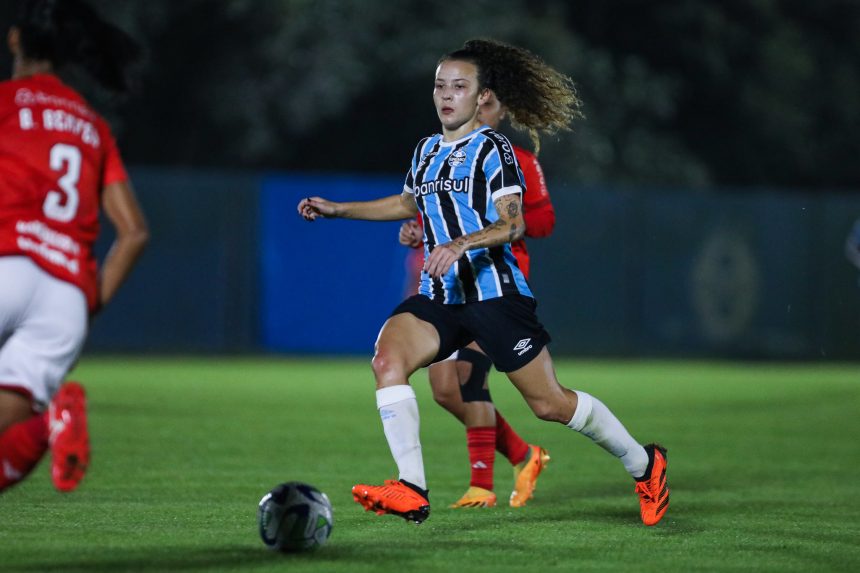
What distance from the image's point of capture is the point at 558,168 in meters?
29.5

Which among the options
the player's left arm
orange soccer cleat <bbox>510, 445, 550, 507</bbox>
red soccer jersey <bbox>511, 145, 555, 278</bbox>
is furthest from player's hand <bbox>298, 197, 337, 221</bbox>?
orange soccer cleat <bbox>510, 445, 550, 507</bbox>

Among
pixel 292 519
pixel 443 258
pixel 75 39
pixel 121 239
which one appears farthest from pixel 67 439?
pixel 443 258

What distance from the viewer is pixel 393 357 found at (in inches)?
280

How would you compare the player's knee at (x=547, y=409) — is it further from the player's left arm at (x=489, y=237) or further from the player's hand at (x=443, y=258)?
the player's hand at (x=443, y=258)

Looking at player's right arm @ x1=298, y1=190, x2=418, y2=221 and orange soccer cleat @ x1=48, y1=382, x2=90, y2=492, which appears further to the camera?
player's right arm @ x1=298, y1=190, x2=418, y2=221

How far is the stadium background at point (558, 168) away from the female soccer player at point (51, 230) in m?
17.3

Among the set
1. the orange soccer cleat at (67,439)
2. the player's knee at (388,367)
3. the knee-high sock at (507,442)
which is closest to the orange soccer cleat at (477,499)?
the knee-high sock at (507,442)

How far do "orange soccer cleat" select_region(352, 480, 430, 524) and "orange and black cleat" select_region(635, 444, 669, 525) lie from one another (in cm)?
132

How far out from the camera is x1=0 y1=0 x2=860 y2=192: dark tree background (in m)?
28.4

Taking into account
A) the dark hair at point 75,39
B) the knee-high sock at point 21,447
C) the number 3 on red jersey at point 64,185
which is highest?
the dark hair at point 75,39

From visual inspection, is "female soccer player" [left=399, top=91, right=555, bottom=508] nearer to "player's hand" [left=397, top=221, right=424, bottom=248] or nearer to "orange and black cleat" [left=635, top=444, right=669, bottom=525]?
"player's hand" [left=397, top=221, right=424, bottom=248]

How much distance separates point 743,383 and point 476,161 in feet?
45.0

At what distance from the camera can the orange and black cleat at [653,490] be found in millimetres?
7605

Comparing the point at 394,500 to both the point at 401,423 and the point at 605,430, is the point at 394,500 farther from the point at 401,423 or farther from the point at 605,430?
the point at 605,430
